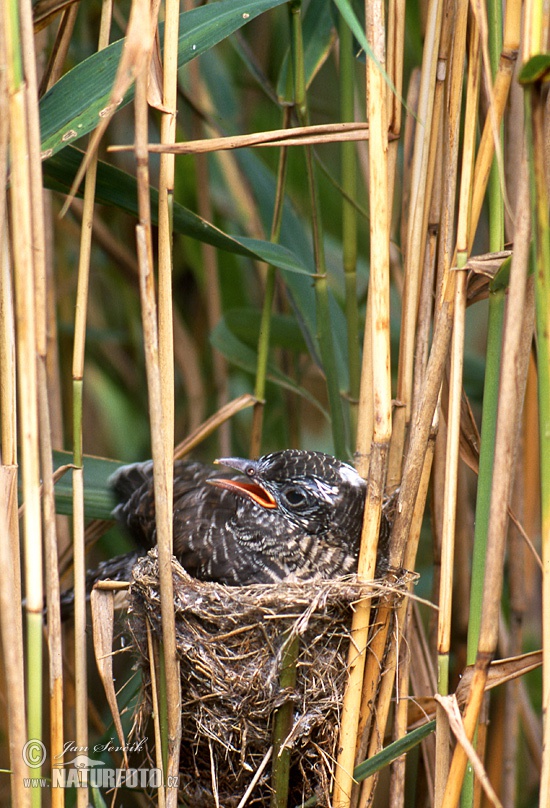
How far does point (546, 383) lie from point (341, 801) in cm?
69

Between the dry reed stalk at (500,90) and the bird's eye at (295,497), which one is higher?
the dry reed stalk at (500,90)

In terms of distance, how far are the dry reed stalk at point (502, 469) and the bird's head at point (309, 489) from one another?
23.8 inches

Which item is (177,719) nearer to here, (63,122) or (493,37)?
(63,122)

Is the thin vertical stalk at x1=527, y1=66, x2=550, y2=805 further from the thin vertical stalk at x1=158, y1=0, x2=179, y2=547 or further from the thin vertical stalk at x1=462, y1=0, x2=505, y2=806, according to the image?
the thin vertical stalk at x1=158, y1=0, x2=179, y2=547

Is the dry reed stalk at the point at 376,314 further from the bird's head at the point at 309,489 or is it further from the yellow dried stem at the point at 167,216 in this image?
the bird's head at the point at 309,489

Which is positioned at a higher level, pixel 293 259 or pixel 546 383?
pixel 293 259

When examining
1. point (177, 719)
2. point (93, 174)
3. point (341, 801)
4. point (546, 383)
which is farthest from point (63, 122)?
point (341, 801)

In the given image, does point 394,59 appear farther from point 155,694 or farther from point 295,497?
point 155,694

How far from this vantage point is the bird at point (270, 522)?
1.58 meters

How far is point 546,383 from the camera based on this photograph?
0.92 meters

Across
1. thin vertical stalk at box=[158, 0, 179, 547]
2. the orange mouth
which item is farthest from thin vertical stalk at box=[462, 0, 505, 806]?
the orange mouth

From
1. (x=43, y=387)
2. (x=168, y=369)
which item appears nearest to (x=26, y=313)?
(x=43, y=387)

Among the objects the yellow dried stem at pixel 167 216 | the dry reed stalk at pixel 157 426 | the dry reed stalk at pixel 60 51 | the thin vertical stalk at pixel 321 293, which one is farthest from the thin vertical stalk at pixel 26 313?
the thin vertical stalk at pixel 321 293

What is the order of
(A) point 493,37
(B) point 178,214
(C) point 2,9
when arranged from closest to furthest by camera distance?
(C) point 2,9
(A) point 493,37
(B) point 178,214
